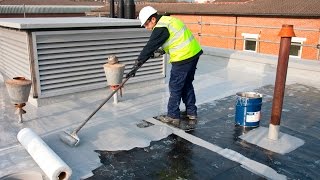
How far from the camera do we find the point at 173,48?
14.6ft

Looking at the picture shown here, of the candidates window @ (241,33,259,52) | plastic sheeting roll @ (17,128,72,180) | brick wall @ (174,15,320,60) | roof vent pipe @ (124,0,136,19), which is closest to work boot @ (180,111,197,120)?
plastic sheeting roll @ (17,128,72,180)

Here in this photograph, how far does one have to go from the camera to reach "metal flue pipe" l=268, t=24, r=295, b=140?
3705mm

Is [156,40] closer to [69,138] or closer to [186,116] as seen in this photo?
[186,116]

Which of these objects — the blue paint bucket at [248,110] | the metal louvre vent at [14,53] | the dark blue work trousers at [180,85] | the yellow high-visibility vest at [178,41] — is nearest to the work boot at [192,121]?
the dark blue work trousers at [180,85]

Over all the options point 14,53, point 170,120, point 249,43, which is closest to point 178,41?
point 170,120

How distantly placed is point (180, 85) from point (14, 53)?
11.0 ft

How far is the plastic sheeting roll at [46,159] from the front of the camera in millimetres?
2971

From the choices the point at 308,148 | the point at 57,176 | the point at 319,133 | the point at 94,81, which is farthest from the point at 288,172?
the point at 94,81

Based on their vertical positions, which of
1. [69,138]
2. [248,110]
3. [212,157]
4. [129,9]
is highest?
[129,9]

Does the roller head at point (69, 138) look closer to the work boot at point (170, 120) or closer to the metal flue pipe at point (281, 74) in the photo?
the work boot at point (170, 120)

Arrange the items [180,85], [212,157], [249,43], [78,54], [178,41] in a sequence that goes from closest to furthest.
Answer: [212,157], [178,41], [180,85], [78,54], [249,43]

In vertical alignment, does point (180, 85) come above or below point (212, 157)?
above

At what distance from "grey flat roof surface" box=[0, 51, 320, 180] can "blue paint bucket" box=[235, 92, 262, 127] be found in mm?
191

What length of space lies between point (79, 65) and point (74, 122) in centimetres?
130
